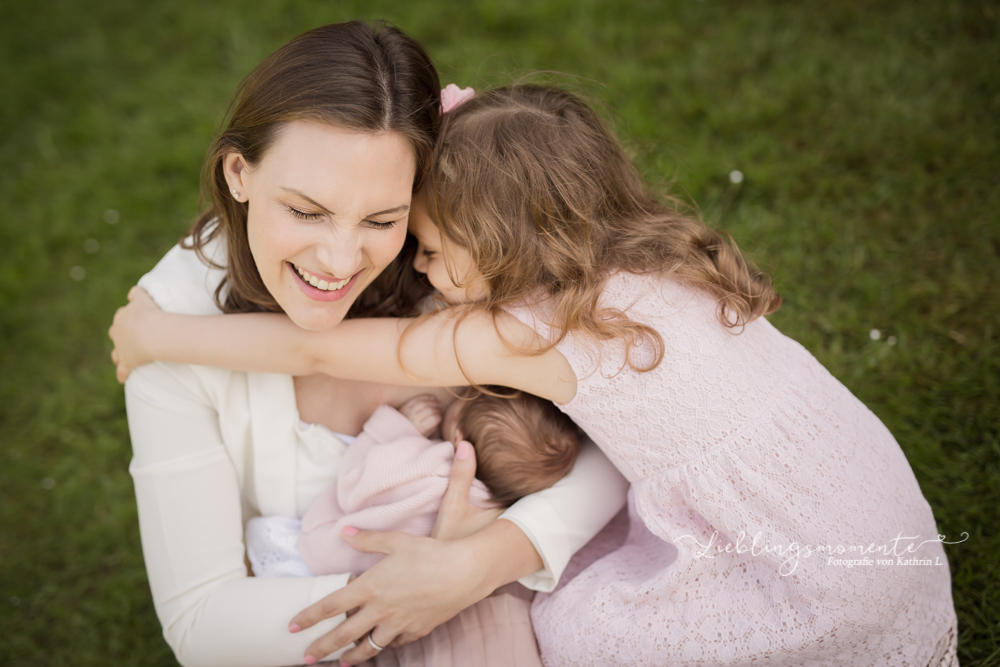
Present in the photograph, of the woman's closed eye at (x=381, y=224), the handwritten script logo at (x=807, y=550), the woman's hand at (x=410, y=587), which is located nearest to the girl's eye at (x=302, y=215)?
the woman's closed eye at (x=381, y=224)

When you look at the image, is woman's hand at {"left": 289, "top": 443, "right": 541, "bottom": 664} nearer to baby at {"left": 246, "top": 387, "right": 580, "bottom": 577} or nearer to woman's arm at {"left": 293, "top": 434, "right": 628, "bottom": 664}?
woman's arm at {"left": 293, "top": 434, "right": 628, "bottom": 664}

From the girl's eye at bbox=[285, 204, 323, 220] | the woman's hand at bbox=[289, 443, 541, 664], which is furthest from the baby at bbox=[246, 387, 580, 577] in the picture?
the girl's eye at bbox=[285, 204, 323, 220]

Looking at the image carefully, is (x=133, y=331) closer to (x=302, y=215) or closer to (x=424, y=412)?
(x=302, y=215)

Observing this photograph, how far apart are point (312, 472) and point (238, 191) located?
3.33 ft

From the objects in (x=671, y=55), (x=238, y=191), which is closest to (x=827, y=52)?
(x=671, y=55)

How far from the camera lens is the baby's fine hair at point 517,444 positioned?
231 cm

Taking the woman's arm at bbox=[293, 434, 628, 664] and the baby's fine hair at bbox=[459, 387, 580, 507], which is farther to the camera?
the baby's fine hair at bbox=[459, 387, 580, 507]

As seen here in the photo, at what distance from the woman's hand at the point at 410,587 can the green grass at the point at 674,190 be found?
1.48 metres

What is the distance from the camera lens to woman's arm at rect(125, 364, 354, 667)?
6.82 ft

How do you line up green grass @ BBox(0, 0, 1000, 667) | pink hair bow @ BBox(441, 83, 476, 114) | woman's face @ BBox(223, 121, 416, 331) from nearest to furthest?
woman's face @ BBox(223, 121, 416, 331), pink hair bow @ BBox(441, 83, 476, 114), green grass @ BBox(0, 0, 1000, 667)

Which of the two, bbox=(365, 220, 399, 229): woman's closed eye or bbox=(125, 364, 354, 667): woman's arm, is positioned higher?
bbox=(365, 220, 399, 229): woman's closed eye

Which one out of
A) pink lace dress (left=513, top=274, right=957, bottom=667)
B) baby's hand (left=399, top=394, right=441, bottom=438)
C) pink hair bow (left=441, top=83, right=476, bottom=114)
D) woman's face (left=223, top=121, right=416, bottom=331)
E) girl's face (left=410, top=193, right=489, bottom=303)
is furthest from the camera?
baby's hand (left=399, top=394, right=441, bottom=438)

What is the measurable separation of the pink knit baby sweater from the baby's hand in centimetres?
11

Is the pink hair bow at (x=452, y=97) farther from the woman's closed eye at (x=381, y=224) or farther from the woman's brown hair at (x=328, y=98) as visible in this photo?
the woman's closed eye at (x=381, y=224)
